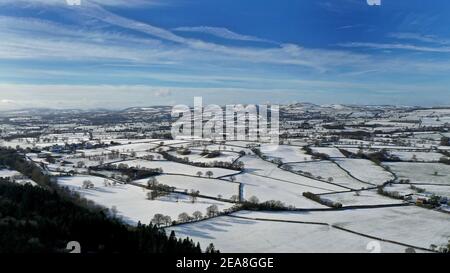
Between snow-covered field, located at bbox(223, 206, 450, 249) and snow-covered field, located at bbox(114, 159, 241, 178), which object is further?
snow-covered field, located at bbox(114, 159, 241, 178)

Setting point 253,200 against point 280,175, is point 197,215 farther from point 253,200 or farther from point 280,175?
point 280,175

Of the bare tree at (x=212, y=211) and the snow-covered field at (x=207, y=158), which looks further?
the snow-covered field at (x=207, y=158)

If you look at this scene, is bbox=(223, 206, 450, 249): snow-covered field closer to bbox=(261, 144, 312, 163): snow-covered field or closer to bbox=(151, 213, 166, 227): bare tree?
bbox=(151, 213, 166, 227): bare tree

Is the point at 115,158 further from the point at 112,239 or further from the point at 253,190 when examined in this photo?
the point at 112,239

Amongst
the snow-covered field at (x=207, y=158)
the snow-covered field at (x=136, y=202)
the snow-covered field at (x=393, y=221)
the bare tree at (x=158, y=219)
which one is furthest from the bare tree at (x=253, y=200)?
the snow-covered field at (x=207, y=158)

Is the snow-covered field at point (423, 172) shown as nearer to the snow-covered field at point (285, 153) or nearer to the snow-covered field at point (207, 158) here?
the snow-covered field at point (285, 153)

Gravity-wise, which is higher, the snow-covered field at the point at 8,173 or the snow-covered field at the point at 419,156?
the snow-covered field at the point at 419,156

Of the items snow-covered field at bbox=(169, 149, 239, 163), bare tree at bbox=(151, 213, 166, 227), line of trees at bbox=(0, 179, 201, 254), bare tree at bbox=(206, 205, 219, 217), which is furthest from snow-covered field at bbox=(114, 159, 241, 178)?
line of trees at bbox=(0, 179, 201, 254)
